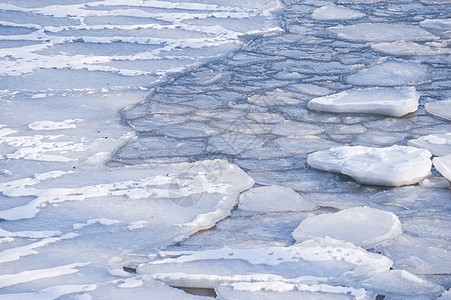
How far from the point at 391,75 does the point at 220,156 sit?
63.7 inches

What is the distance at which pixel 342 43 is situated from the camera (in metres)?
5.20

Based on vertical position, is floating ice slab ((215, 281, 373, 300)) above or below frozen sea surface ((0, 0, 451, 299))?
below

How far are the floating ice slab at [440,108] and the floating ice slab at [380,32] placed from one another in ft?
4.78

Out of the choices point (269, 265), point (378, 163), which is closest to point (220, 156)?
point (378, 163)

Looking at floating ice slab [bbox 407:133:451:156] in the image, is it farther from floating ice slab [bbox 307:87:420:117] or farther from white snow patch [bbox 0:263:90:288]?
white snow patch [bbox 0:263:90:288]

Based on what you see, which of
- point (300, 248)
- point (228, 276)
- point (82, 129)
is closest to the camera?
point (228, 276)

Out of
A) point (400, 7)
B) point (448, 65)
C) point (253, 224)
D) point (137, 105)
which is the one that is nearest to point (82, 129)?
point (137, 105)

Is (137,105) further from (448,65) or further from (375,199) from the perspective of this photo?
(448,65)

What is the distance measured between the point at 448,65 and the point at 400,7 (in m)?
1.87

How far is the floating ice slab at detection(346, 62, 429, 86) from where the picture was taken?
4.26 m

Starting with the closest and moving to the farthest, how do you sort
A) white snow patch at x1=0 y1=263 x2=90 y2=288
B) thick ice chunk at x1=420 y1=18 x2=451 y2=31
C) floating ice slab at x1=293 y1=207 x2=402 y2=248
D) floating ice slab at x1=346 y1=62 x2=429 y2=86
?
white snow patch at x1=0 y1=263 x2=90 y2=288
floating ice slab at x1=293 y1=207 x2=402 y2=248
floating ice slab at x1=346 y1=62 x2=429 y2=86
thick ice chunk at x1=420 y1=18 x2=451 y2=31

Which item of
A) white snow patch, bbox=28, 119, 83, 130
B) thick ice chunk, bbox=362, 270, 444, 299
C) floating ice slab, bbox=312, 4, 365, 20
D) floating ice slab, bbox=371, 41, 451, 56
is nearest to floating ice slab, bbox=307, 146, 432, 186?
thick ice chunk, bbox=362, 270, 444, 299

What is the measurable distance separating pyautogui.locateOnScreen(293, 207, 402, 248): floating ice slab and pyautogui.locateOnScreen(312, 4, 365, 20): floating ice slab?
3640mm

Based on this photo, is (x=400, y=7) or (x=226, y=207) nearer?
(x=226, y=207)
